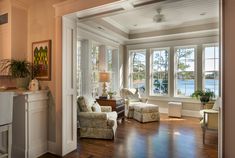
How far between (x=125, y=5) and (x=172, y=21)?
132 inches

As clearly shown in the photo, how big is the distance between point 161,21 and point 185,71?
2.17m

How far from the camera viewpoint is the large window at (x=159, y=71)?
632cm

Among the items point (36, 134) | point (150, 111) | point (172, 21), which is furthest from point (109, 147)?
point (172, 21)

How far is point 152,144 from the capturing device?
10.9 ft

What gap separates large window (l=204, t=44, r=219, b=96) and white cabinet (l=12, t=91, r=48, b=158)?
5.09m

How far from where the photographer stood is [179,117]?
564 centimetres

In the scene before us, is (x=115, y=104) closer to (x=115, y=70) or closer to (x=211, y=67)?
(x=115, y=70)

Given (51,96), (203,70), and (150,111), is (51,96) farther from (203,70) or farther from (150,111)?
(203,70)

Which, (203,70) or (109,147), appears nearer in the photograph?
(109,147)

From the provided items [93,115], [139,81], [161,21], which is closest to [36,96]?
[93,115]

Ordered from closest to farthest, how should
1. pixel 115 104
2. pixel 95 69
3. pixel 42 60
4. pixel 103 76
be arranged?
1. pixel 42 60
2. pixel 115 104
3. pixel 103 76
4. pixel 95 69

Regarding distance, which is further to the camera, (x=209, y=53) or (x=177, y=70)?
(x=177, y=70)

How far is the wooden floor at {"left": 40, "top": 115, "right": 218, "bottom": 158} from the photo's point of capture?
9.44 ft

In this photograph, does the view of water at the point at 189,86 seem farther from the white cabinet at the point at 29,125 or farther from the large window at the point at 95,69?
the white cabinet at the point at 29,125
